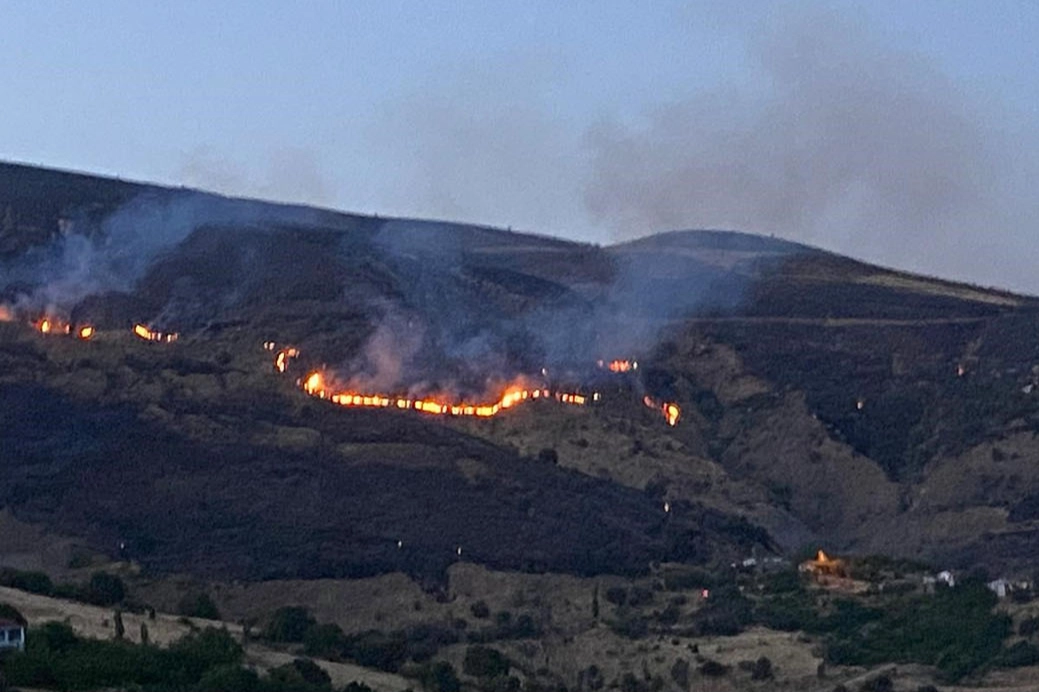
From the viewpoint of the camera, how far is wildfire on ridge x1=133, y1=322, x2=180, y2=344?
4220 inches

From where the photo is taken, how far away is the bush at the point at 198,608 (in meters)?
72.0

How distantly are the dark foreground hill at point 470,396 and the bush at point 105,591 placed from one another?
839cm

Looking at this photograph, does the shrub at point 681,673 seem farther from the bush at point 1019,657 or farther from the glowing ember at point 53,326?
the glowing ember at point 53,326

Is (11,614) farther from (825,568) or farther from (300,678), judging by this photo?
(825,568)

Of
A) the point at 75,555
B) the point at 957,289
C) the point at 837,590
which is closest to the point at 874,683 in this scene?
the point at 837,590

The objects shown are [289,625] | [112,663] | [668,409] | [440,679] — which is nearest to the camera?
[112,663]

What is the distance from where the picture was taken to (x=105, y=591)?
233 feet

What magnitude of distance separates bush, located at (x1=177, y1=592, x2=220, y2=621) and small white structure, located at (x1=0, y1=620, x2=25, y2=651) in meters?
14.5

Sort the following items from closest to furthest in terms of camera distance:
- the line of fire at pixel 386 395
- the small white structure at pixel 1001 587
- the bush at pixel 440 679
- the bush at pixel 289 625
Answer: the bush at pixel 440 679, the bush at pixel 289 625, the small white structure at pixel 1001 587, the line of fire at pixel 386 395

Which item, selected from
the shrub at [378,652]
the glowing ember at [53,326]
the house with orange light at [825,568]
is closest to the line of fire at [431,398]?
the glowing ember at [53,326]

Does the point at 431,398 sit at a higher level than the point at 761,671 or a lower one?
higher

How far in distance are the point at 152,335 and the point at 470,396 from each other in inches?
572

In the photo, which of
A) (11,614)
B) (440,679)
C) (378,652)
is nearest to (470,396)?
(378,652)

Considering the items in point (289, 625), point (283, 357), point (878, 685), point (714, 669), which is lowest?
point (714, 669)
